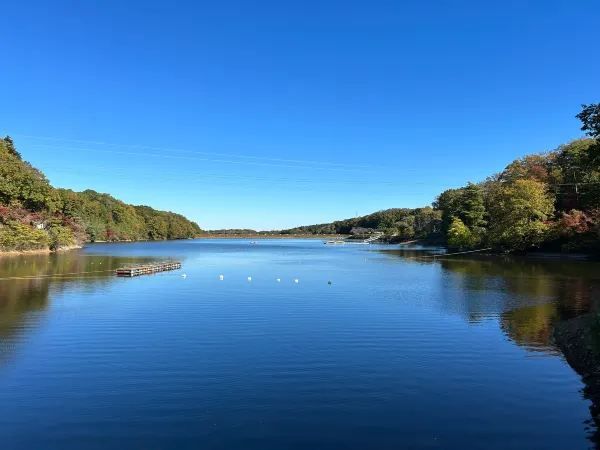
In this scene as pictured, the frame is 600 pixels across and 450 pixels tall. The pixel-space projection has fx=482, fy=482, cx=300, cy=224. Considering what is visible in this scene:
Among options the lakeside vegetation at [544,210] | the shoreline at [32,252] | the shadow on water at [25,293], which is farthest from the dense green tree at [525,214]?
the shoreline at [32,252]

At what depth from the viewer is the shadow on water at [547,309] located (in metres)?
14.4

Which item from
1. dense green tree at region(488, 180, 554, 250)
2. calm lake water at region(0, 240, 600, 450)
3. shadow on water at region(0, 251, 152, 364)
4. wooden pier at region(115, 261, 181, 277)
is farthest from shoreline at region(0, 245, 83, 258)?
dense green tree at region(488, 180, 554, 250)

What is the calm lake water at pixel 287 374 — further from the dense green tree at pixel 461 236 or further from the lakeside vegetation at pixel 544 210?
the dense green tree at pixel 461 236

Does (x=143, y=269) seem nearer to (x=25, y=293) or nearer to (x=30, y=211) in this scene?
(x=25, y=293)

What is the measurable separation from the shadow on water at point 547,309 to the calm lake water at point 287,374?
0.70 feet

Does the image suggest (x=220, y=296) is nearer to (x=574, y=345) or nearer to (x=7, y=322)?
(x=7, y=322)

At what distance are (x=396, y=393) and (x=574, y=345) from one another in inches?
319

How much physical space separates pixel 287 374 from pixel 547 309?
18.4 m

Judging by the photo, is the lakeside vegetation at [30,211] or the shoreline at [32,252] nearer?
the shoreline at [32,252]

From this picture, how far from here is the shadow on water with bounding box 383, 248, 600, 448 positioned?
47.2 ft

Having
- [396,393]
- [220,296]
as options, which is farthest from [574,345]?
[220,296]

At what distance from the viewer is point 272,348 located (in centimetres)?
1808

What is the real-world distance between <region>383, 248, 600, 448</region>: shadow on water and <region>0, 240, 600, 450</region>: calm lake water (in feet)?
0.70

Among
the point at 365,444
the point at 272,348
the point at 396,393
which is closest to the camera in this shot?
the point at 365,444
